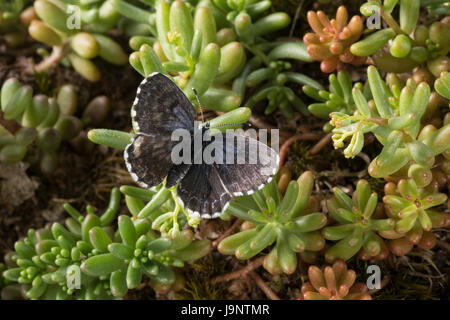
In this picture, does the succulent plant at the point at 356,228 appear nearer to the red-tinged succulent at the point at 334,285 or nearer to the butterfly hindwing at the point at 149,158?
the red-tinged succulent at the point at 334,285

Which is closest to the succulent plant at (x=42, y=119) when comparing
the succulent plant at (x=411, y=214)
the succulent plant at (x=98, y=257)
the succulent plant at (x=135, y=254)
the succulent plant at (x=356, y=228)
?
the succulent plant at (x=98, y=257)

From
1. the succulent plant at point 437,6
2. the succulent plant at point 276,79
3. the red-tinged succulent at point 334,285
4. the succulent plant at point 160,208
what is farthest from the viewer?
the succulent plant at point 276,79

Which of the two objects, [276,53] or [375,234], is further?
[276,53]
